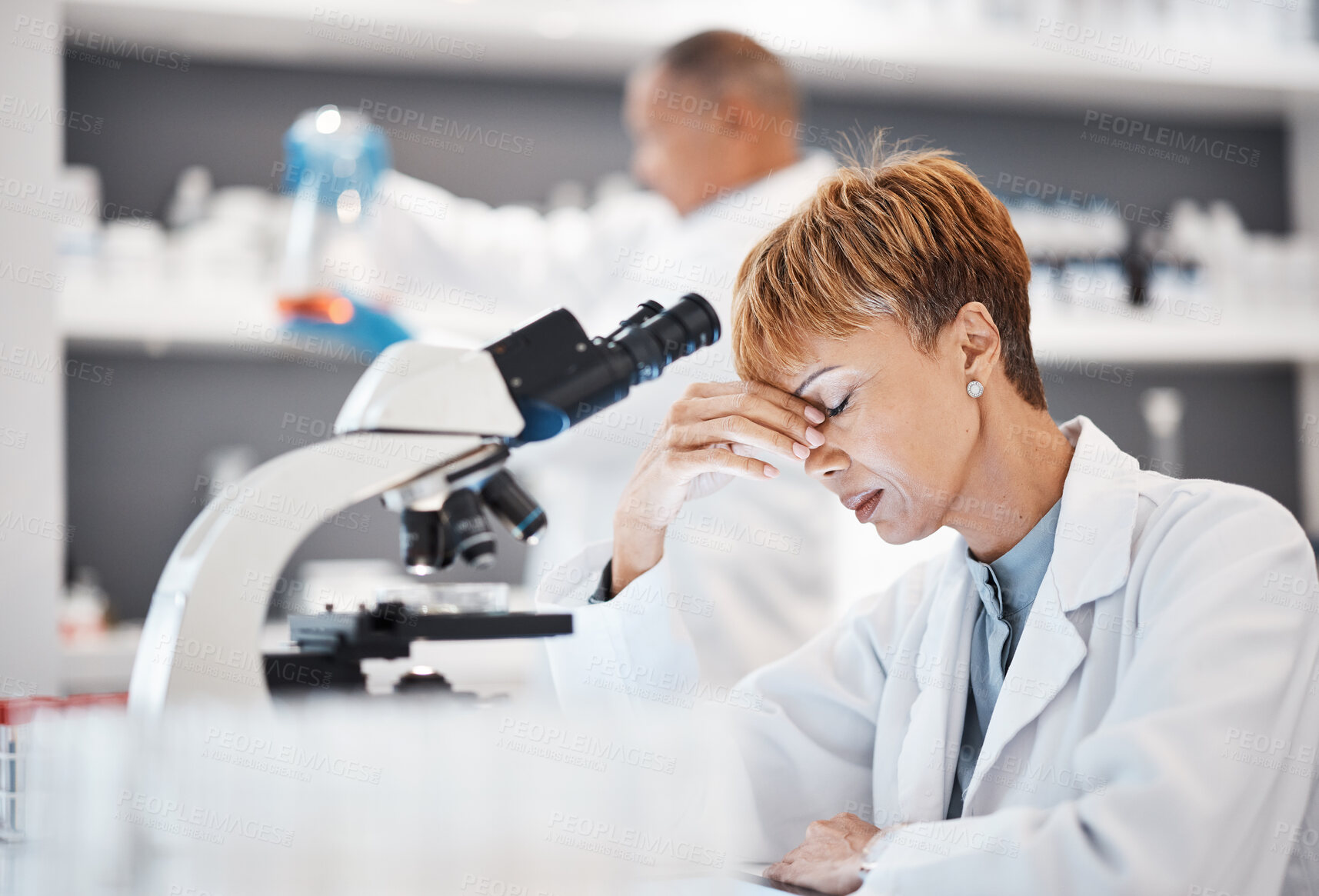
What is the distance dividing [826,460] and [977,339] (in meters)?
0.19

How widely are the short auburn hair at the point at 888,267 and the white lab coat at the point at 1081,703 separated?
19 cm

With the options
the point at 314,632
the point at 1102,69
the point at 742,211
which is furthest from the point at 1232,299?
the point at 314,632

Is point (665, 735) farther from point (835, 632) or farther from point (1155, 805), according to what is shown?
point (835, 632)

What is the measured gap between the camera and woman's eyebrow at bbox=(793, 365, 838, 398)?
1.10 m

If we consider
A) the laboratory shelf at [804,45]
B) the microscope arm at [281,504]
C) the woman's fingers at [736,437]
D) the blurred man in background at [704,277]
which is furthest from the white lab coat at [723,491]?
the microscope arm at [281,504]

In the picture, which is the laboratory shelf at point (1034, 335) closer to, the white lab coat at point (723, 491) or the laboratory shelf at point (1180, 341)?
the laboratory shelf at point (1180, 341)

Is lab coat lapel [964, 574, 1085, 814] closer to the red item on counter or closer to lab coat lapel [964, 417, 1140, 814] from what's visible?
lab coat lapel [964, 417, 1140, 814]

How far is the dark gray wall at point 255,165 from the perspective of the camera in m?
2.57

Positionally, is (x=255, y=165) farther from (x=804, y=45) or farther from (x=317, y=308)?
(x=317, y=308)

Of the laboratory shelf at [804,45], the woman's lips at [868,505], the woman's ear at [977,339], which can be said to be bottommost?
the woman's lips at [868,505]

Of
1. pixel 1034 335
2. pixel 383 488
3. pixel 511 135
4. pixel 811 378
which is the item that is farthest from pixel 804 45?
pixel 383 488

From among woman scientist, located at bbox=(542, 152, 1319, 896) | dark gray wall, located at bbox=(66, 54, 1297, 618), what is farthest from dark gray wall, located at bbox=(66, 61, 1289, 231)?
woman scientist, located at bbox=(542, 152, 1319, 896)

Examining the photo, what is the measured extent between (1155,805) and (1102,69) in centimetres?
247

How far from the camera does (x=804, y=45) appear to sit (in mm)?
2555
